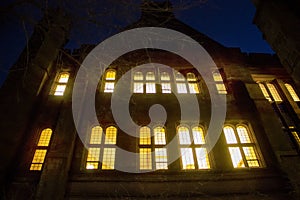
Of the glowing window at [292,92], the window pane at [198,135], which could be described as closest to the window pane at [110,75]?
the window pane at [198,135]

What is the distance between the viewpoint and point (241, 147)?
7.87 m

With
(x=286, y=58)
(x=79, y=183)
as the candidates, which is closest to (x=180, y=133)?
(x=79, y=183)

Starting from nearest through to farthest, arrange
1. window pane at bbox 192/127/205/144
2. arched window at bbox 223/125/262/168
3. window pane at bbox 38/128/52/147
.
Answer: arched window at bbox 223/125/262/168 < window pane at bbox 38/128/52/147 < window pane at bbox 192/127/205/144

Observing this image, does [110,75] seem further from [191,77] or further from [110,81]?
[191,77]

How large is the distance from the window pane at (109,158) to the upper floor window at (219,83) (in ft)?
19.1

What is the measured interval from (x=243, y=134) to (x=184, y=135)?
8.18 ft

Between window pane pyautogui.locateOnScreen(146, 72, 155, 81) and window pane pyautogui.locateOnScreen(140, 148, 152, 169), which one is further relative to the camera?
window pane pyautogui.locateOnScreen(146, 72, 155, 81)

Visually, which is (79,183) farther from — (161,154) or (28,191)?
(161,154)

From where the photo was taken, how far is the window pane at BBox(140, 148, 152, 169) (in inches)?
286

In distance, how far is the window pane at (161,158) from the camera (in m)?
7.28

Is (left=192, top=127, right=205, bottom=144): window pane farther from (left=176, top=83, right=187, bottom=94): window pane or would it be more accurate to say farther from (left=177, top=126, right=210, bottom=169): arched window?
(left=176, top=83, right=187, bottom=94): window pane

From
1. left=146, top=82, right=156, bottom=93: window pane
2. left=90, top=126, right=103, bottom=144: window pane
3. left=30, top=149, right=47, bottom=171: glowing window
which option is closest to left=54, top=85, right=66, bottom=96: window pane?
left=90, top=126, right=103, bottom=144: window pane

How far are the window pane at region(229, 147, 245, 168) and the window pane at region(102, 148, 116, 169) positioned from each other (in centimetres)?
449

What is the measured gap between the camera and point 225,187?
677cm
